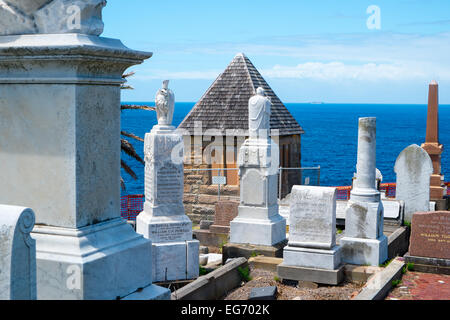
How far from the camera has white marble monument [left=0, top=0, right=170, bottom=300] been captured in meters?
3.35

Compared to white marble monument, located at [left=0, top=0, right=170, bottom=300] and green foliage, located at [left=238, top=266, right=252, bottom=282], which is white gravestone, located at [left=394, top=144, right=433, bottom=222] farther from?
white marble monument, located at [left=0, top=0, right=170, bottom=300]

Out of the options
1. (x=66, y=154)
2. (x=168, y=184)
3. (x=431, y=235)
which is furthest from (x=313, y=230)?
(x=66, y=154)

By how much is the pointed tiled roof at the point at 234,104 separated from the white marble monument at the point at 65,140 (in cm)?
1439

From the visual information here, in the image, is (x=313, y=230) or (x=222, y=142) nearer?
(x=313, y=230)

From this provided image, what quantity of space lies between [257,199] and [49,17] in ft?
27.9

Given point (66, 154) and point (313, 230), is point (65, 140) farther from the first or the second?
point (313, 230)

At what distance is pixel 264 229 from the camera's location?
37.0ft

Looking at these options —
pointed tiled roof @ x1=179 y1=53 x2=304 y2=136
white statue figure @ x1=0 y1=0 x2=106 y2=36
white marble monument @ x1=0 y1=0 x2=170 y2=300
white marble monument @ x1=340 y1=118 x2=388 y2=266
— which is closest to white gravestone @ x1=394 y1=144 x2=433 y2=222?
white marble monument @ x1=340 y1=118 x2=388 y2=266

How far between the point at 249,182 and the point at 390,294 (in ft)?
14.4

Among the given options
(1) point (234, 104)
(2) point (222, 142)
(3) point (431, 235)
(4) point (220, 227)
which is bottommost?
(4) point (220, 227)

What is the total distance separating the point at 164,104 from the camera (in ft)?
32.7

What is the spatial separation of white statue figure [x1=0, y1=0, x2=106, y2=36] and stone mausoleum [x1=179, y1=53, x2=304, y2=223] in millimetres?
13967

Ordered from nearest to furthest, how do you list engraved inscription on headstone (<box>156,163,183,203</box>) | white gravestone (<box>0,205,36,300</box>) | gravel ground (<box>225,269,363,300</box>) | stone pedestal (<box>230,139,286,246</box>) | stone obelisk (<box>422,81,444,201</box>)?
white gravestone (<box>0,205,36,300</box>) → gravel ground (<box>225,269,363,300</box>) → engraved inscription on headstone (<box>156,163,183,203</box>) → stone pedestal (<box>230,139,286,246</box>) → stone obelisk (<box>422,81,444,201</box>)
